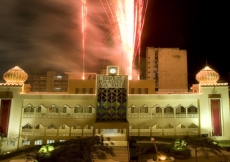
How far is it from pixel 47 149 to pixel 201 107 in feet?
41.1

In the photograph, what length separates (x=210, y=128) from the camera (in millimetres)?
A: 18500

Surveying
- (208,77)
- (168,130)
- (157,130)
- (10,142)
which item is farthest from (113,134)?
(208,77)

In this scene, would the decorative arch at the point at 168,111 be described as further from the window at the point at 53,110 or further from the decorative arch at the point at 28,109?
the decorative arch at the point at 28,109

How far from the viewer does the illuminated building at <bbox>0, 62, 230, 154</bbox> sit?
61.3ft

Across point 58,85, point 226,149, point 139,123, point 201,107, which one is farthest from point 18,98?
point 58,85

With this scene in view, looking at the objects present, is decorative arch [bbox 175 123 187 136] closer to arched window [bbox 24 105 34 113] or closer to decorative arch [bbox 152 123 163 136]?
decorative arch [bbox 152 123 163 136]

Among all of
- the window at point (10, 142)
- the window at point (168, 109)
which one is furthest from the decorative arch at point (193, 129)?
the window at point (10, 142)

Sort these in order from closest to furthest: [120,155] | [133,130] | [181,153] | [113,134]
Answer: [181,153]
[120,155]
[113,134]
[133,130]

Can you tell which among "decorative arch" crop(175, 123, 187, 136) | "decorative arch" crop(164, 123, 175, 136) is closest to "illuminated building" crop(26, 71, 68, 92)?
"decorative arch" crop(164, 123, 175, 136)

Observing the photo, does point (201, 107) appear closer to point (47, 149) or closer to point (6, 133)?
point (47, 149)

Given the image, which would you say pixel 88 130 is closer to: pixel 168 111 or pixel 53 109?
pixel 53 109

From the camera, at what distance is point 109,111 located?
18.8 m

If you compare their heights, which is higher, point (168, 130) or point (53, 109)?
point (53, 109)

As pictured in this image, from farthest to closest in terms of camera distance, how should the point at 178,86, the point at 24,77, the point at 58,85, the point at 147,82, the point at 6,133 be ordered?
the point at 58,85 < the point at 178,86 < the point at 147,82 < the point at 24,77 < the point at 6,133
